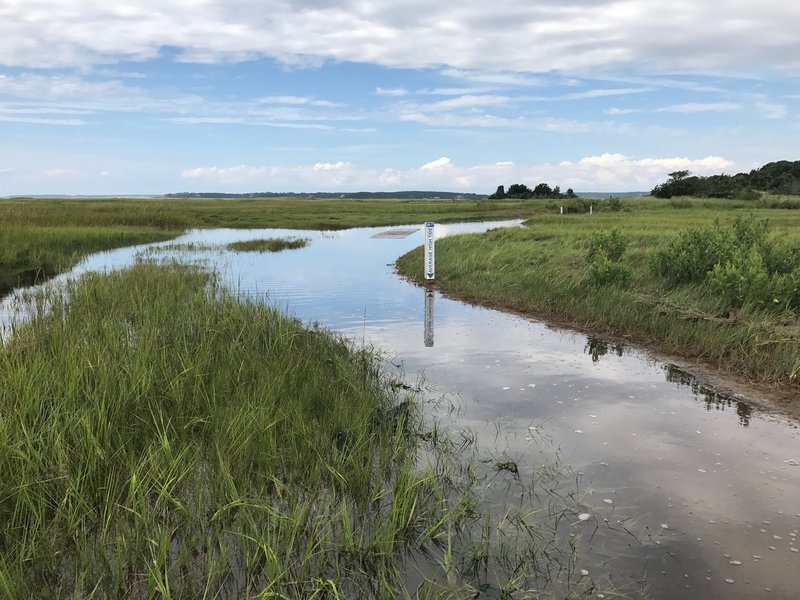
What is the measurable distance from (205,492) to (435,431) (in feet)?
8.84

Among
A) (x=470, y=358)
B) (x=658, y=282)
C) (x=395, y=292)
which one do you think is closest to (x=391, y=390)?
(x=470, y=358)

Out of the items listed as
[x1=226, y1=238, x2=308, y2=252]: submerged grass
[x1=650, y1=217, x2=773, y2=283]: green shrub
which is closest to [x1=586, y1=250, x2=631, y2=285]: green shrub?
[x1=650, y1=217, x2=773, y2=283]: green shrub

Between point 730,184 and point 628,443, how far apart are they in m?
86.4

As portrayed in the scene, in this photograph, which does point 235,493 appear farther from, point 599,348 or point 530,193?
point 530,193

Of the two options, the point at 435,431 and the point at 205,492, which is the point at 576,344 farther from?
the point at 205,492

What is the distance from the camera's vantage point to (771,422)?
7.15m

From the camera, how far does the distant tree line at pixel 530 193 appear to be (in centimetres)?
11638

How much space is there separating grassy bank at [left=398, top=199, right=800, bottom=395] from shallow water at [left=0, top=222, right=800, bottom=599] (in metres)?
0.93

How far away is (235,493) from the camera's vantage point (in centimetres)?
450

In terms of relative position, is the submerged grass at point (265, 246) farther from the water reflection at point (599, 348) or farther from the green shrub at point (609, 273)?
the water reflection at point (599, 348)

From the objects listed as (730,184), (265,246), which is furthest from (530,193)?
(265,246)

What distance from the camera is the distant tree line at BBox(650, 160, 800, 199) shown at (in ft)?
251

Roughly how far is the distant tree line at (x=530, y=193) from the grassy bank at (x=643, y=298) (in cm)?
9783

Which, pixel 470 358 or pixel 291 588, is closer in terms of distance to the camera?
pixel 291 588
